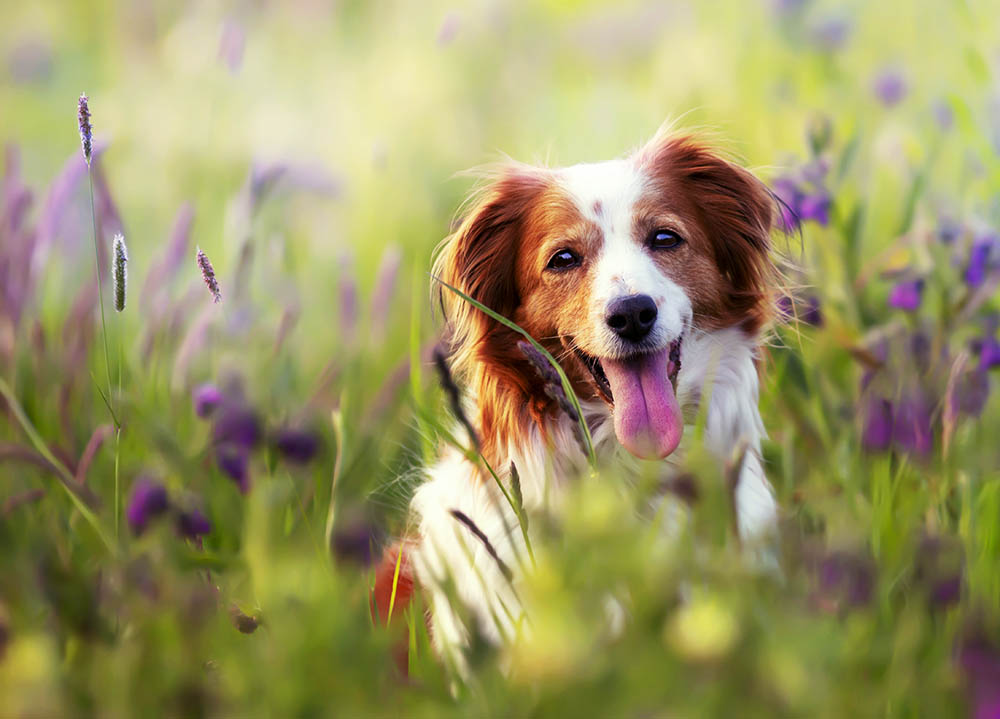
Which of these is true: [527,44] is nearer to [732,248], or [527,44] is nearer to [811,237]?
[811,237]

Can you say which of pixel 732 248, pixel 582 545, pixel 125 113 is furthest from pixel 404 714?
pixel 125 113

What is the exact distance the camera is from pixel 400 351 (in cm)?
443

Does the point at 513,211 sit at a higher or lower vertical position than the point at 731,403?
higher

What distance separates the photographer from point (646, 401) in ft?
8.18

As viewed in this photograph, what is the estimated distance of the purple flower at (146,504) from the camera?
1598 millimetres

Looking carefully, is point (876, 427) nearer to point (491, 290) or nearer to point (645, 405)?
point (645, 405)

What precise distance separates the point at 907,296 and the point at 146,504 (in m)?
2.58

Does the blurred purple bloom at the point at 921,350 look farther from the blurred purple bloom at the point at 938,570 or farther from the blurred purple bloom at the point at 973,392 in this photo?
the blurred purple bloom at the point at 938,570

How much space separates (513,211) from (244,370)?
0.96 m

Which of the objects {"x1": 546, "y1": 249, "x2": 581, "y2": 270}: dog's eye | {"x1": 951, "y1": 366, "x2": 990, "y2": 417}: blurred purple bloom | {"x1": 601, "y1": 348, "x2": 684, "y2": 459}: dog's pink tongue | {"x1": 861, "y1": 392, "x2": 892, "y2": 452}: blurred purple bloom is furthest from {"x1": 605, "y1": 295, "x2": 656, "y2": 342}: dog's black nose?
{"x1": 951, "y1": 366, "x2": 990, "y2": 417}: blurred purple bloom

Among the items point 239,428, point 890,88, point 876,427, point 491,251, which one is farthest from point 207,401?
point 890,88

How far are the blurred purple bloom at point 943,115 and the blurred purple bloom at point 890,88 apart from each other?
1.05ft

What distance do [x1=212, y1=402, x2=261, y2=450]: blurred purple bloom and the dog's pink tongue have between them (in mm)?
973

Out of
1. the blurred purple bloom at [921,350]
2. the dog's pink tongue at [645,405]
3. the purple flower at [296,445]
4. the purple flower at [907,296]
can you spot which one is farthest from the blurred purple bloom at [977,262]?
the purple flower at [296,445]
